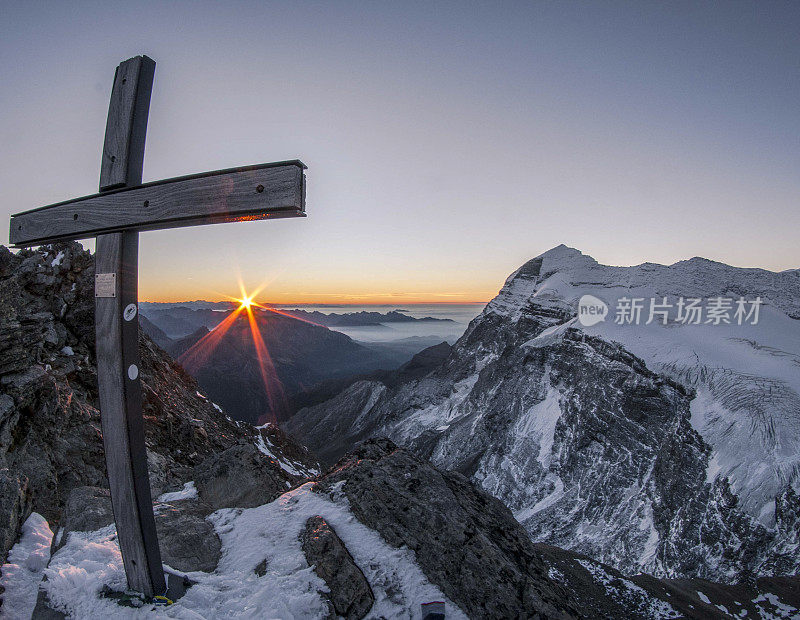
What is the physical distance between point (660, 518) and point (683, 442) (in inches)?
353

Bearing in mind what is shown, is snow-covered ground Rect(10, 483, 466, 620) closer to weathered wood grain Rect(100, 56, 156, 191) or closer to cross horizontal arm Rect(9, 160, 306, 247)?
cross horizontal arm Rect(9, 160, 306, 247)

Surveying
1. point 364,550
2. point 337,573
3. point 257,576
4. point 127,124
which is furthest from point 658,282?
point 127,124

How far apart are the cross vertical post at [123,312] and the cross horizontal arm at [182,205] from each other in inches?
6.4

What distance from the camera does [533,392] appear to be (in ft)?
204

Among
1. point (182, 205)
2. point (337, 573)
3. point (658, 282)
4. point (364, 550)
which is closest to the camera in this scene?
point (182, 205)

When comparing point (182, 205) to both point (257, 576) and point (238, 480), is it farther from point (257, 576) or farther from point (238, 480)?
point (238, 480)

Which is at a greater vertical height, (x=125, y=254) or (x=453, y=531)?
(x=125, y=254)

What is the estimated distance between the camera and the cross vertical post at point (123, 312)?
2.96 m

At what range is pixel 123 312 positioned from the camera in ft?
9.71

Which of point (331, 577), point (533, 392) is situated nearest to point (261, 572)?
point (331, 577)

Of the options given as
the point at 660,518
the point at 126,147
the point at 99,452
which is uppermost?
the point at 126,147

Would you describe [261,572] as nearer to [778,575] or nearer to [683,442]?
[778,575]

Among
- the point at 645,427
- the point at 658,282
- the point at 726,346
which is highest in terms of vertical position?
the point at 658,282

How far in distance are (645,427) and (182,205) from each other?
2267 inches
